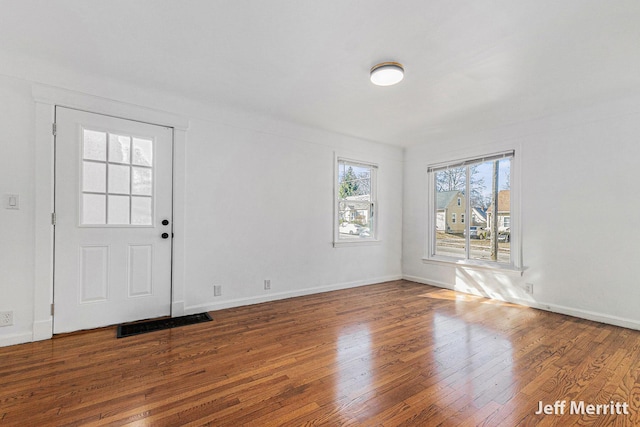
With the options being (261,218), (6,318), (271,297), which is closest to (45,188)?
(6,318)

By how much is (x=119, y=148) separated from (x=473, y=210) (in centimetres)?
483

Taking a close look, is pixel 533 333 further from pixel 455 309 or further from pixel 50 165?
pixel 50 165

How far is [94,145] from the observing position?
9.66 feet

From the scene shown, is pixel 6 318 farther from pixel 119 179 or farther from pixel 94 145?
pixel 94 145

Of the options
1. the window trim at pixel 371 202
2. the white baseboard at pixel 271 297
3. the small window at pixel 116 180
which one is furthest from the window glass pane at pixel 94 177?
the window trim at pixel 371 202

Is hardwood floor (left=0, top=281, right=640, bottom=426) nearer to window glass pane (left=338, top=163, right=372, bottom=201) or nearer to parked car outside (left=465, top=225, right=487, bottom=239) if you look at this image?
parked car outside (left=465, top=225, right=487, bottom=239)

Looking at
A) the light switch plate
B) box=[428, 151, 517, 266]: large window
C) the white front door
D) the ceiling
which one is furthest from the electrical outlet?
box=[428, 151, 517, 266]: large window

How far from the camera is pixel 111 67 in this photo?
270 centimetres

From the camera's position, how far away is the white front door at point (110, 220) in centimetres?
280

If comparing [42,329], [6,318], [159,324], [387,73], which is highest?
[387,73]

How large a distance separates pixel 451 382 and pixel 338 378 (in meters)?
0.79

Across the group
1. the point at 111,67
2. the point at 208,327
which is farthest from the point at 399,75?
the point at 208,327

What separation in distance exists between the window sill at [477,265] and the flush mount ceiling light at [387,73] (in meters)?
3.10

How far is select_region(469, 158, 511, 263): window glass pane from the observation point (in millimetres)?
4203
